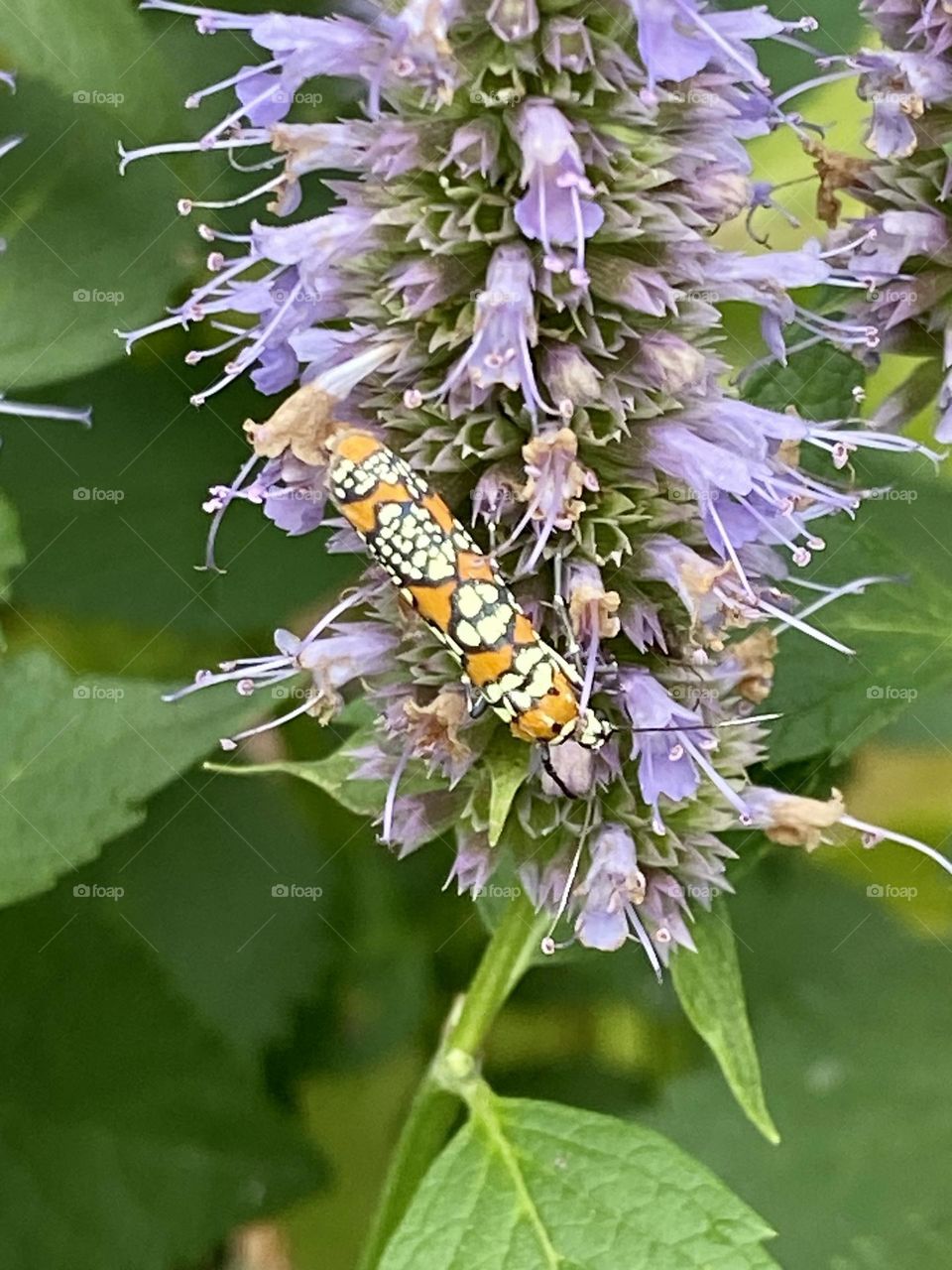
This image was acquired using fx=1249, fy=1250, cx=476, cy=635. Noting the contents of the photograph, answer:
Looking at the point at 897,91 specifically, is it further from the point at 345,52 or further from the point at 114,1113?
the point at 114,1113

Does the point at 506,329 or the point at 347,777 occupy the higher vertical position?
the point at 506,329

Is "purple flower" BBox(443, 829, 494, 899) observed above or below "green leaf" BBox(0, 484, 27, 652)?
below

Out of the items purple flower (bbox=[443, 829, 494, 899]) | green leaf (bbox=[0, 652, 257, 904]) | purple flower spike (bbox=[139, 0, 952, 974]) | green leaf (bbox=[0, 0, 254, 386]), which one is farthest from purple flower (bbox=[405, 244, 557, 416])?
green leaf (bbox=[0, 0, 254, 386])

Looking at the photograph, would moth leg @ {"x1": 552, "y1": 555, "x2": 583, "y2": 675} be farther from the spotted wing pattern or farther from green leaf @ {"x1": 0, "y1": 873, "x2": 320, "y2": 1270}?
green leaf @ {"x1": 0, "y1": 873, "x2": 320, "y2": 1270}

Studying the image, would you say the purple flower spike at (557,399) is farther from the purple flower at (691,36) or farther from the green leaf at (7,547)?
the green leaf at (7,547)

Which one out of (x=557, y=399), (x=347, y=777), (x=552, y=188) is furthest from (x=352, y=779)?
(x=552, y=188)

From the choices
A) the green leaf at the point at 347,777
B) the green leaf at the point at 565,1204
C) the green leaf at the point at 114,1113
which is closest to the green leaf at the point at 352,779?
the green leaf at the point at 347,777

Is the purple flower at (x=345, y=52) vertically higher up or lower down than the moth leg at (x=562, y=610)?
higher up
